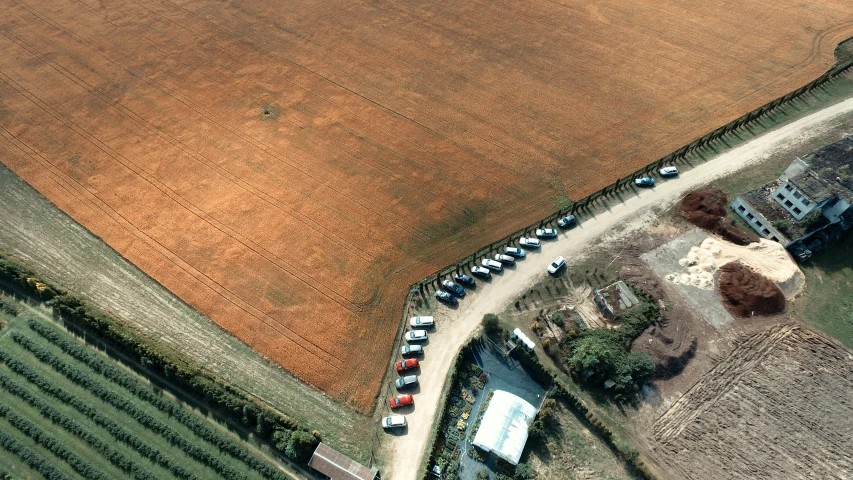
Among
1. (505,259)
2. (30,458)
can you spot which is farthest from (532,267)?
(30,458)

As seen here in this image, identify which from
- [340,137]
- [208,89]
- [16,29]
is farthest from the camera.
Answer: [16,29]

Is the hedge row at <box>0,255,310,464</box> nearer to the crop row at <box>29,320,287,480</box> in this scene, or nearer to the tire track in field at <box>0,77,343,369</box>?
the crop row at <box>29,320,287,480</box>

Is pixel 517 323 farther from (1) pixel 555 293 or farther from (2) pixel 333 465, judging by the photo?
(2) pixel 333 465

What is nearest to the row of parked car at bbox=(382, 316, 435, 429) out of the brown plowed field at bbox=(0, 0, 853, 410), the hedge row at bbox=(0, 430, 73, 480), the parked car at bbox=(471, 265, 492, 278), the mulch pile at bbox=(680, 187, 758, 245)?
the brown plowed field at bbox=(0, 0, 853, 410)

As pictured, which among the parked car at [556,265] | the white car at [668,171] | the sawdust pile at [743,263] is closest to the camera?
the sawdust pile at [743,263]

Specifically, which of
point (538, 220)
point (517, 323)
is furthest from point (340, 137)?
point (517, 323)

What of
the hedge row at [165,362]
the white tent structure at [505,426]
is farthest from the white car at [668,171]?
the hedge row at [165,362]

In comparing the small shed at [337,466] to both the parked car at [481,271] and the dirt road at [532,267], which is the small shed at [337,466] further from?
the parked car at [481,271]
